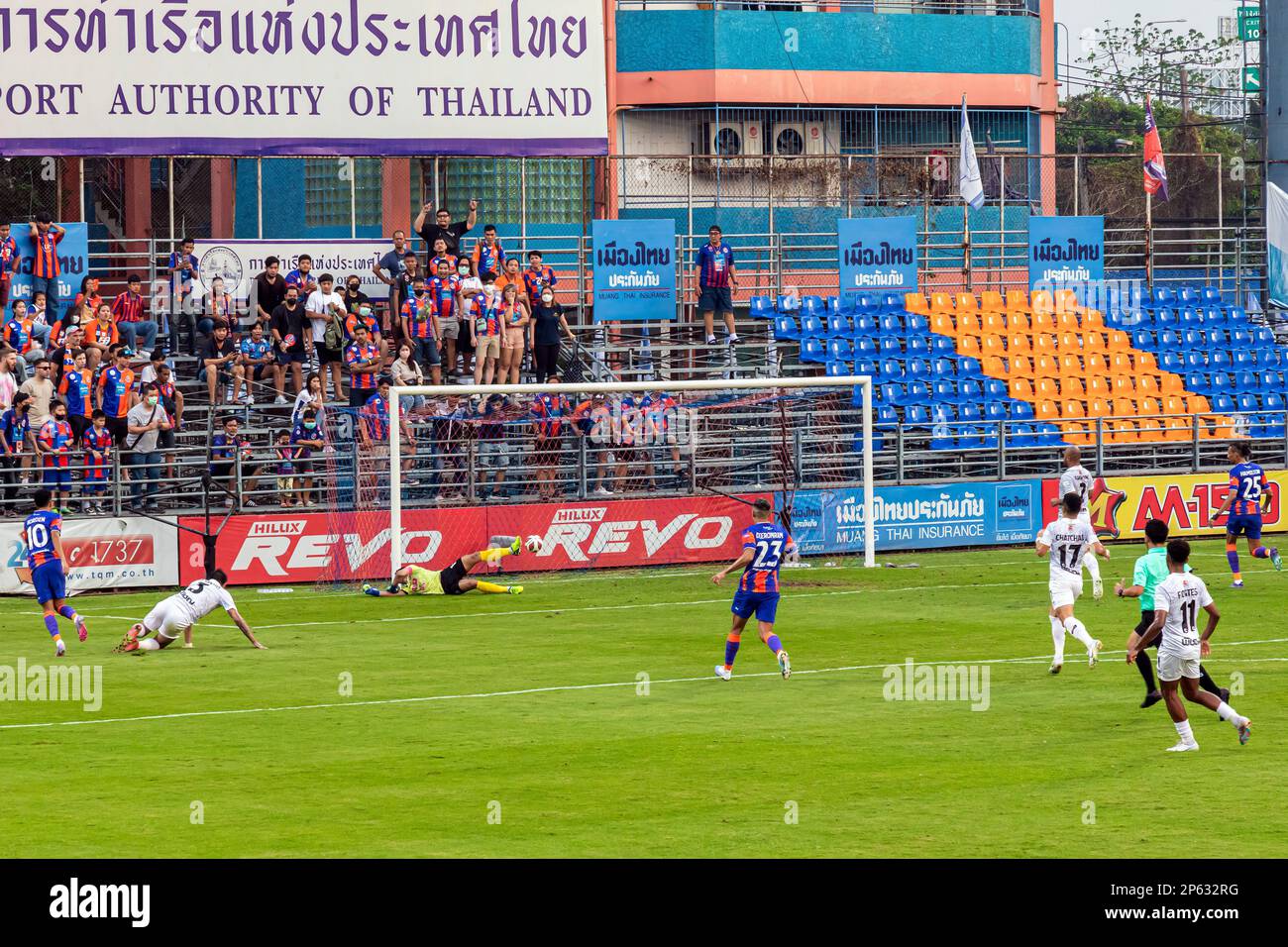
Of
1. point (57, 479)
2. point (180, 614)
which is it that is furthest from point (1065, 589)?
point (57, 479)

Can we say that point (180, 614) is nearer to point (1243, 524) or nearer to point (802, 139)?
point (1243, 524)

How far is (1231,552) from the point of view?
2980cm

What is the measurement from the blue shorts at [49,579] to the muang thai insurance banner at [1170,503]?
19919 millimetres

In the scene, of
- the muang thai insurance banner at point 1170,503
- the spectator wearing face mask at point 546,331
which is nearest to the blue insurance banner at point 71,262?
the spectator wearing face mask at point 546,331

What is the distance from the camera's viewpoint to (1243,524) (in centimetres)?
2934

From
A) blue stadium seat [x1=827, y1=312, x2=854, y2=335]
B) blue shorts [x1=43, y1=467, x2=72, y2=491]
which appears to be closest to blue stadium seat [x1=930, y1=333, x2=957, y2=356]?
blue stadium seat [x1=827, y1=312, x2=854, y2=335]

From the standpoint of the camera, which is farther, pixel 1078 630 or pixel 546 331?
pixel 546 331

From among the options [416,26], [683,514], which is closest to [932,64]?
[416,26]

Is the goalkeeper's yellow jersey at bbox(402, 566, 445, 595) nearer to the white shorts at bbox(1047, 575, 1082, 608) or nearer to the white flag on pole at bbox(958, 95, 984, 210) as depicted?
the white shorts at bbox(1047, 575, 1082, 608)

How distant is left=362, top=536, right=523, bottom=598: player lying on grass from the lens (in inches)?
1209

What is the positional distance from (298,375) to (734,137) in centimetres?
1771

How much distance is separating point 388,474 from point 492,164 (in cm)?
1274

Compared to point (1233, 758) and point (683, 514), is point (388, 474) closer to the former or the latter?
point (683, 514)

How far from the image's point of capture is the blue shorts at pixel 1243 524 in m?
29.2
